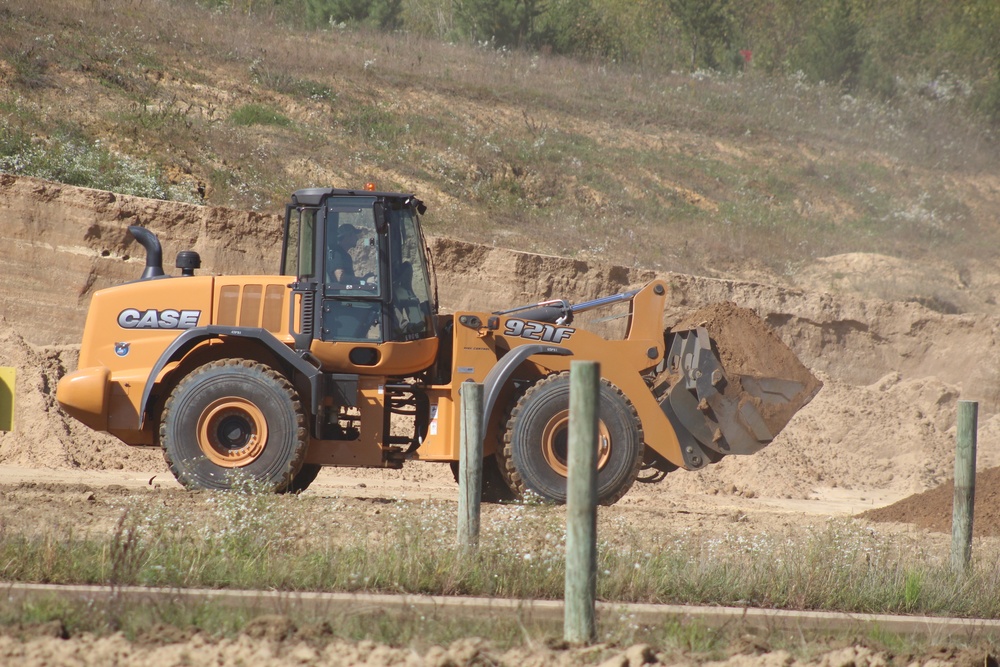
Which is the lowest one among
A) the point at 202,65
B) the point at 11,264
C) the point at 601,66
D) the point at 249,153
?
the point at 11,264

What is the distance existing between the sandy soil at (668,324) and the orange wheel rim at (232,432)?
498 mm

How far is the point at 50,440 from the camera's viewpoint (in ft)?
38.6

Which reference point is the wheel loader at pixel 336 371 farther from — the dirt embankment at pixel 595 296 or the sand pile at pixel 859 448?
the sand pile at pixel 859 448

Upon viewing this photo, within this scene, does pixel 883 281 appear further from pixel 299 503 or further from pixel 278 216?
pixel 299 503

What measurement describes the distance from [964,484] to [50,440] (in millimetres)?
9393

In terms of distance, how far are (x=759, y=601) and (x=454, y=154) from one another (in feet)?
52.3

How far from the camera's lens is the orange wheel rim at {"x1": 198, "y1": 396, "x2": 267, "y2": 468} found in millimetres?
8328

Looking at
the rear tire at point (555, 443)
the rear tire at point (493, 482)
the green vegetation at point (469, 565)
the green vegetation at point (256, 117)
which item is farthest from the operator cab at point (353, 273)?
the green vegetation at point (256, 117)

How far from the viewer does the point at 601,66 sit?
104 feet

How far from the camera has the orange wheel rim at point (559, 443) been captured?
8.55 m

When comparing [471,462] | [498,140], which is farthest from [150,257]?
[498,140]

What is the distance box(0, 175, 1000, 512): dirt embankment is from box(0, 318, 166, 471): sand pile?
2 centimetres

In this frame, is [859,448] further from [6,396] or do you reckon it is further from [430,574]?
[6,396]

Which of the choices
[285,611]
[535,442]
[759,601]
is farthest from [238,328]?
[759,601]
